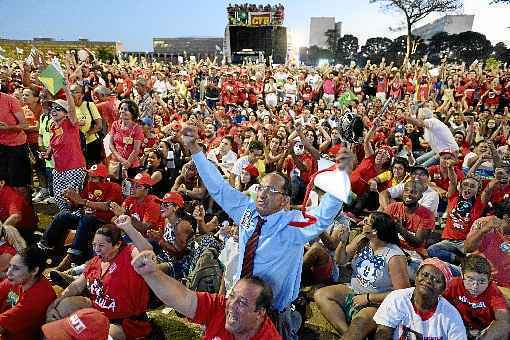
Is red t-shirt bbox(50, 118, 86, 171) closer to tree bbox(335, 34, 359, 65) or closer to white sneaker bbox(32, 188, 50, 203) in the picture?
white sneaker bbox(32, 188, 50, 203)

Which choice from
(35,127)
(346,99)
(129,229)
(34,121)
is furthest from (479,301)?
(346,99)

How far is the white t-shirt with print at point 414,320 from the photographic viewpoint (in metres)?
2.96

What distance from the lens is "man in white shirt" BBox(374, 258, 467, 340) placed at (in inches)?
117

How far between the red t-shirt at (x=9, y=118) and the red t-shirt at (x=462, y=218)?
513cm

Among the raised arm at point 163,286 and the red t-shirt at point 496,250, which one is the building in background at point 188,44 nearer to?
the red t-shirt at point 496,250

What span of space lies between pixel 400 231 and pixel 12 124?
4481 mm

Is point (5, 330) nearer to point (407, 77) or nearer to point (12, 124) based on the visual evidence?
point (12, 124)

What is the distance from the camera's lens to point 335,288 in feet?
13.2

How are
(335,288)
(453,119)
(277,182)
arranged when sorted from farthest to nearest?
1. (453,119)
2. (335,288)
3. (277,182)

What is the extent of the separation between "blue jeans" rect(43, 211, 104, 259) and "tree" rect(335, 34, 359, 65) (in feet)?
146

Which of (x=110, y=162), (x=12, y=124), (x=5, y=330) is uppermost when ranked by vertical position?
(x=12, y=124)

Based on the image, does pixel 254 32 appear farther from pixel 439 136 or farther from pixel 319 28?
pixel 439 136

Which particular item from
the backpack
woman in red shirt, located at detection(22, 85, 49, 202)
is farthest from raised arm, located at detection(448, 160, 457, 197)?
woman in red shirt, located at detection(22, 85, 49, 202)

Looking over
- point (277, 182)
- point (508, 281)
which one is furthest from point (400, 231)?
point (277, 182)
